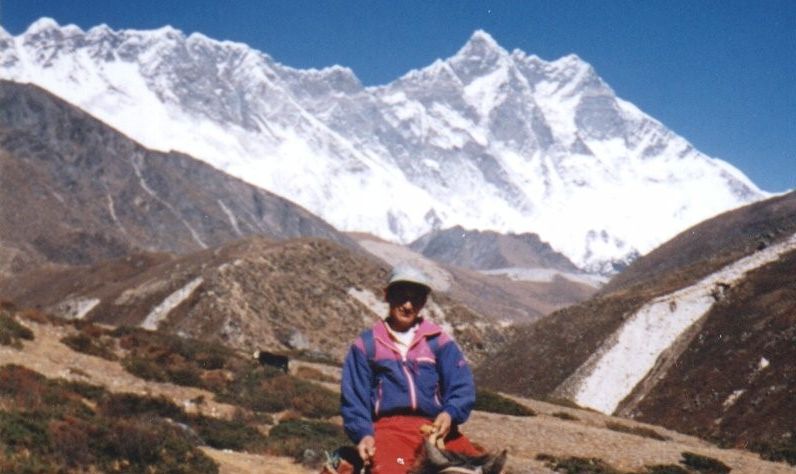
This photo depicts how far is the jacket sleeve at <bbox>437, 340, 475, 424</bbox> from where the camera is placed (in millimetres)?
7777

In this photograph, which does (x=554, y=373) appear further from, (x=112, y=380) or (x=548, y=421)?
(x=112, y=380)

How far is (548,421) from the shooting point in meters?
29.7

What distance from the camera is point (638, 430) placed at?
3162cm

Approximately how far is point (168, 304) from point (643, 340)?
36.5 meters

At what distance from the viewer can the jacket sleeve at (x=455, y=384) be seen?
7.78m

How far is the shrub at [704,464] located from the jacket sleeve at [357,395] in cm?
1652

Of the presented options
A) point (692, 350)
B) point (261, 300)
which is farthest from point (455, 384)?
point (261, 300)

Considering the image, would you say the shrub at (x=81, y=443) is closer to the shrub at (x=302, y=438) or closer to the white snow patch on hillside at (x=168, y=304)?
the shrub at (x=302, y=438)

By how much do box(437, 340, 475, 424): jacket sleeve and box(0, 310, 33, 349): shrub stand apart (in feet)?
75.5

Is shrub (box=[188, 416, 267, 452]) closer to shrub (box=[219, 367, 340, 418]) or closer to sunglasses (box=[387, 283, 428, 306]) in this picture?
shrub (box=[219, 367, 340, 418])

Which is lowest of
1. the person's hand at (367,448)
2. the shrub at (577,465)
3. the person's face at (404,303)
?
the shrub at (577,465)

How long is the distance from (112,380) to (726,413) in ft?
73.5

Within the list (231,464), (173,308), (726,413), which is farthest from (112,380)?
(173,308)

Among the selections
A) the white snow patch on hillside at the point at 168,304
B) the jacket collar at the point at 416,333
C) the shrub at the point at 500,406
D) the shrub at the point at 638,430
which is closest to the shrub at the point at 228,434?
the shrub at the point at 500,406
